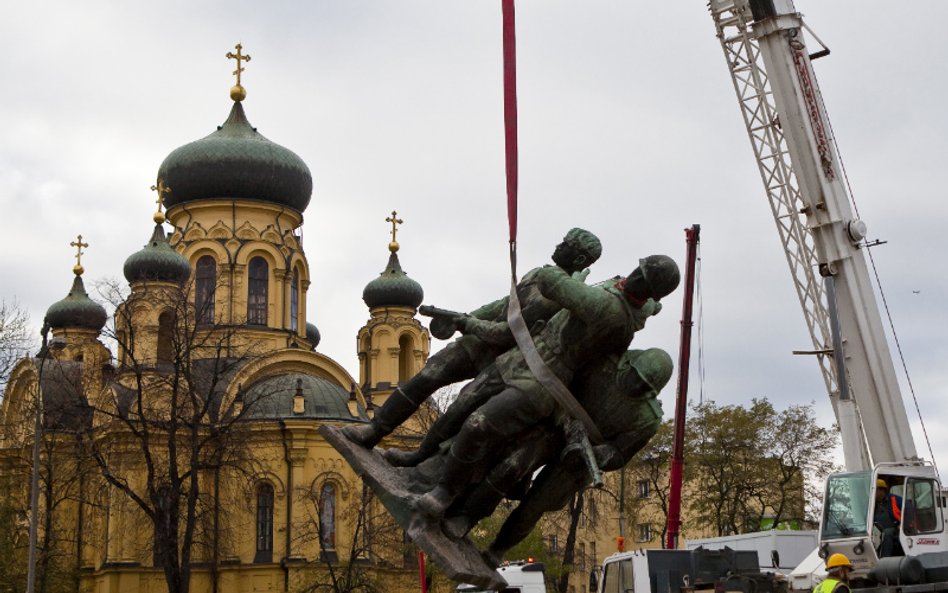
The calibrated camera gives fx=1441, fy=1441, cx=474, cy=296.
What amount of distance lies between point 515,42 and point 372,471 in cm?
277

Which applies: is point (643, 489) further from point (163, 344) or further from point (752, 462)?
point (163, 344)

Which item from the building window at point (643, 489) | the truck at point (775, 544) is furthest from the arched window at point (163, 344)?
the truck at point (775, 544)

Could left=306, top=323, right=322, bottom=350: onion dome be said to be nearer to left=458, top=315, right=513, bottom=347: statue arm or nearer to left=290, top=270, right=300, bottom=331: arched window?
left=290, top=270, right=300, bottom=331: arched window

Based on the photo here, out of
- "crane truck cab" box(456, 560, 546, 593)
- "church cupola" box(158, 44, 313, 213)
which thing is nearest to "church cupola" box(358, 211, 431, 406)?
"church cupola" box(158, 44, 313, 213)

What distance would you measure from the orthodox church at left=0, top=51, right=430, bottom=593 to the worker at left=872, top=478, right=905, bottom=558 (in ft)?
59.7

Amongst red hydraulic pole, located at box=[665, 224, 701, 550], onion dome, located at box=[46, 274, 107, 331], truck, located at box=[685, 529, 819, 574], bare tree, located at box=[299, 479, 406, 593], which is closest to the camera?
red hydraulic pole, located at box=[665, 224, 701, 550]

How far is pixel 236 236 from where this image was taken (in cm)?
5766

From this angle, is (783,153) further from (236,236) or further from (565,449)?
(236,236)

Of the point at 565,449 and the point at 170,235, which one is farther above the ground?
the point at 170,235

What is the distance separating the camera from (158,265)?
54.0 metres

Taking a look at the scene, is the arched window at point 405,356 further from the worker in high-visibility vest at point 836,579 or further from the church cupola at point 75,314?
the worker in high-visibility vest at point 836,579

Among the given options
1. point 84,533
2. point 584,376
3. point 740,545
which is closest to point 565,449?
point 584,376

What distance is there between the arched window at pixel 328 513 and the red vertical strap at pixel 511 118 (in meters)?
42.5

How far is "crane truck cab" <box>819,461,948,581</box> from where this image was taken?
54.0 ft
